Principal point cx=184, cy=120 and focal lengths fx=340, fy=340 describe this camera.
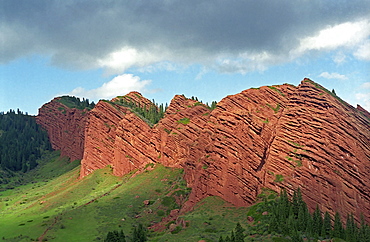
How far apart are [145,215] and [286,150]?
51658 mm

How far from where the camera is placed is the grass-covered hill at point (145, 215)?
81.8 metres

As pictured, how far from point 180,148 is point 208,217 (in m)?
51.5

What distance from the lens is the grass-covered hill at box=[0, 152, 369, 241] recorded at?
3219 inches

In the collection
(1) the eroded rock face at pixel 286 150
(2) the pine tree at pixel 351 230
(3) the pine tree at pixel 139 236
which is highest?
(1) the eroded rock face at pixel 286 150

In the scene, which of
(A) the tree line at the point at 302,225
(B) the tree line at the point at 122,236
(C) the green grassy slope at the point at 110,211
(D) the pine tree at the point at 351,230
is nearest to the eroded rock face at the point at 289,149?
(D) the pine tree at the point at 351,230

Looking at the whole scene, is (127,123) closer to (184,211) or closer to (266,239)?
(184,211)

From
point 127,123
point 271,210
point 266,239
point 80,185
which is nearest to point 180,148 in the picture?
point 127,123

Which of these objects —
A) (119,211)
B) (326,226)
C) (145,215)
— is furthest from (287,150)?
(119,211)

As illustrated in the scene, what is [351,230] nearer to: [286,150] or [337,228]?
[337,228]

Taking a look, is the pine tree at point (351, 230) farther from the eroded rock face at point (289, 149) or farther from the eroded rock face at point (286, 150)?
the eroded rock face at point (286, 150)

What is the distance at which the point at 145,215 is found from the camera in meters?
116

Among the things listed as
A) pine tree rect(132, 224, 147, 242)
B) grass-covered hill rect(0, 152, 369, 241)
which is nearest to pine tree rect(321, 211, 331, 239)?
grass-covered hill rect(0, 152, 369, 241)

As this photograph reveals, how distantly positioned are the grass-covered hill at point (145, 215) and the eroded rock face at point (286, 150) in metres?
5.56

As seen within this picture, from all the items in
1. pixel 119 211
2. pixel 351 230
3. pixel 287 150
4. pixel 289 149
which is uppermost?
pixel 289 149
